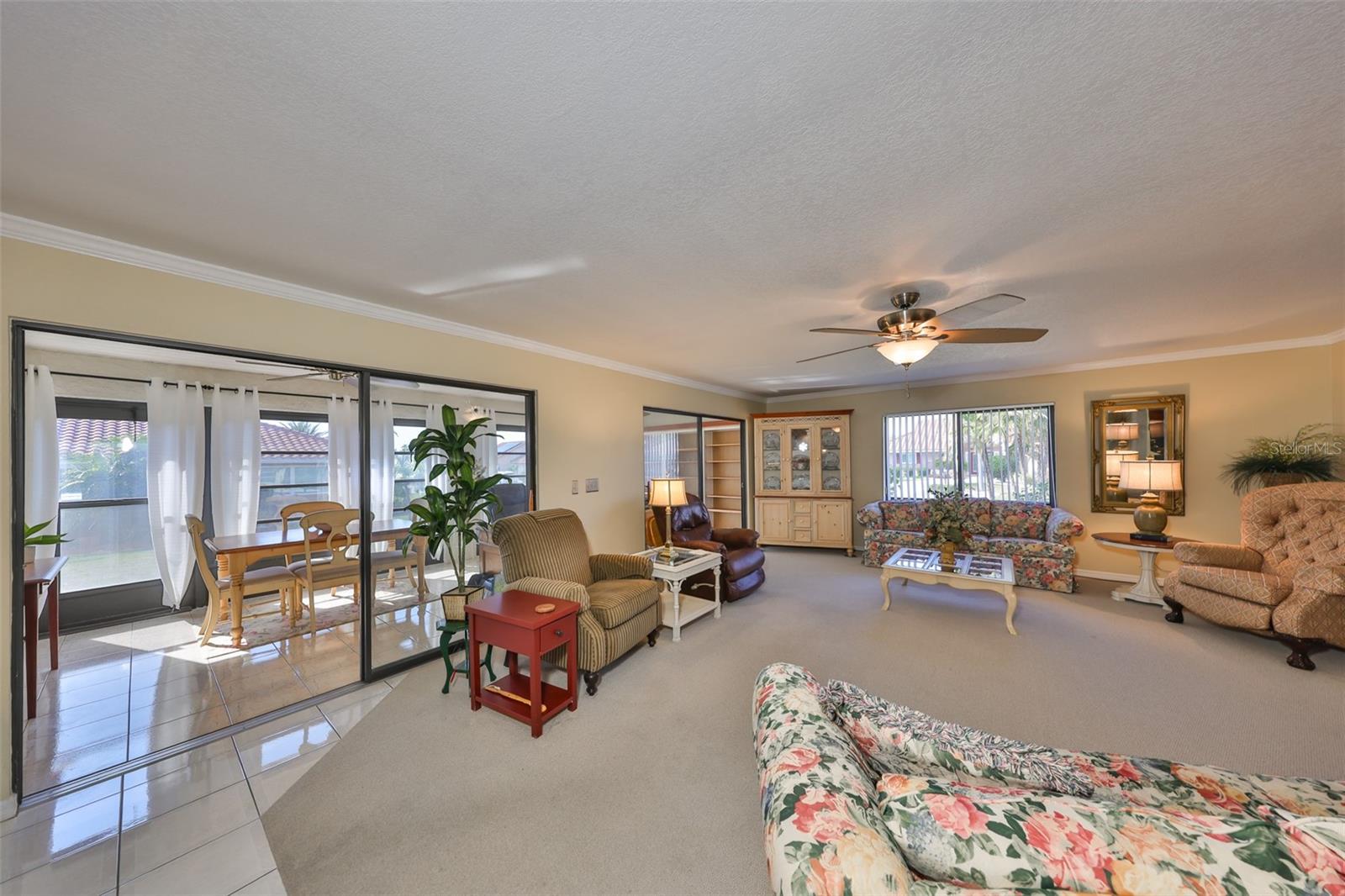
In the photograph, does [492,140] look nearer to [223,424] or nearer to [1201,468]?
[223,424]

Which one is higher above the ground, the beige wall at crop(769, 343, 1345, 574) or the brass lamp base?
the beige wall at crop(769, 343, 1345, 574)

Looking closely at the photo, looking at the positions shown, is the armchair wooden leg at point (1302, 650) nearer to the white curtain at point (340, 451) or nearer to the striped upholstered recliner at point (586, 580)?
the striped upholstered recliner at point (586, 580)

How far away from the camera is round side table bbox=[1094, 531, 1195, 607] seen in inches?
167

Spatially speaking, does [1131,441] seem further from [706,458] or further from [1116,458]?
[706,458]

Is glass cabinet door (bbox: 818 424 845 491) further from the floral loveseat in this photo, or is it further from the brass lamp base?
the brass lamp base

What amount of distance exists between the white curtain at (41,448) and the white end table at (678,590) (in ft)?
15.3

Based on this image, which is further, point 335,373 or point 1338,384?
point 1338,384

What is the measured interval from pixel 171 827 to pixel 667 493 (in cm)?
318

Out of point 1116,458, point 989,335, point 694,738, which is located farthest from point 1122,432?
point 694,738

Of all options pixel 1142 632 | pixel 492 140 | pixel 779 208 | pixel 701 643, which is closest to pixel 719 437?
pixel 701 643

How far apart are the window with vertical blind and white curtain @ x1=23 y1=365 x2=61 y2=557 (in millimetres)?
8552

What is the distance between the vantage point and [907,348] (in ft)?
9.21

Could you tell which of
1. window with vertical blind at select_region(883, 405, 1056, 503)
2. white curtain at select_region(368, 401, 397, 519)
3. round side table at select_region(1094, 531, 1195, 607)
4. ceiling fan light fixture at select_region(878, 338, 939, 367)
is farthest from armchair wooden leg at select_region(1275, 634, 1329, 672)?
white curtain at select_region(368, 401, 397, 519)

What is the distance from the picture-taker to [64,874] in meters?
1.60
